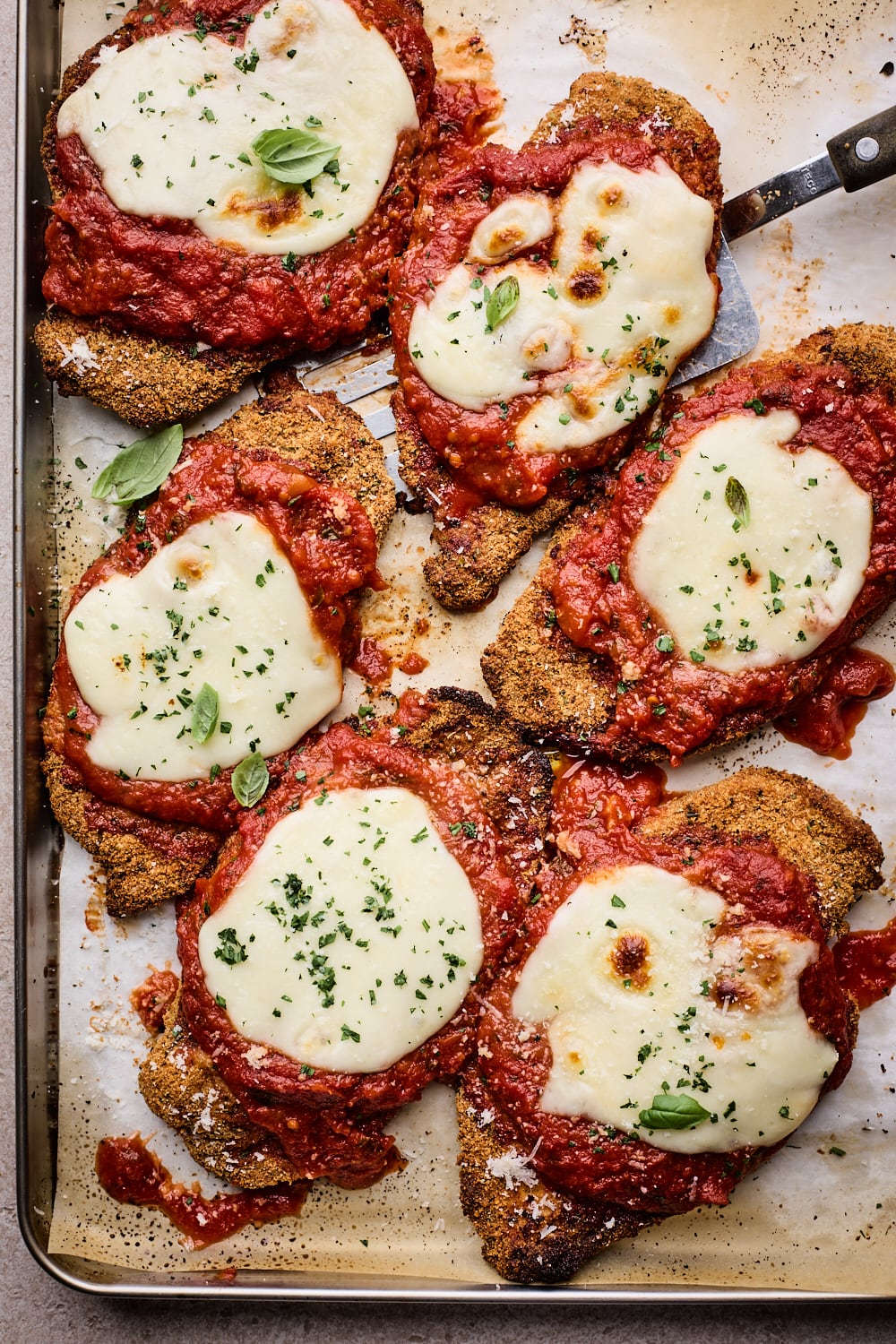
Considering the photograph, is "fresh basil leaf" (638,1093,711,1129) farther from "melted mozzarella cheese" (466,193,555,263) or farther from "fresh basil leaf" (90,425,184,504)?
"melted mozzarella cheese" (466,193,555,263)

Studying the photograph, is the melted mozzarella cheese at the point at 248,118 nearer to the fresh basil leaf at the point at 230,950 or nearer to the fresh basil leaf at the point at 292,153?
the fresh basil leaf at the point at 292,153

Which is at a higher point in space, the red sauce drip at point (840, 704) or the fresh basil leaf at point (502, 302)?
the fresh basil leaf at point (502, 302)

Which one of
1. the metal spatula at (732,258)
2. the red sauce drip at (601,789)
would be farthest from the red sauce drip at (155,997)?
the metal spatula at (732,258)

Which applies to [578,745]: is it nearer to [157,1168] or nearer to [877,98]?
[157,1168]

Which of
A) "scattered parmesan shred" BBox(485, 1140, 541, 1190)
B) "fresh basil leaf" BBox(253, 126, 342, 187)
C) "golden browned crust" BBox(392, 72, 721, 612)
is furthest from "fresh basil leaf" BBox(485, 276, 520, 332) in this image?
"scattered parmesan shred" BBox(485, 1140, 541, 1190)

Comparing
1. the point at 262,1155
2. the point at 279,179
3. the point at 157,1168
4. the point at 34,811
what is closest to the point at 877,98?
the point at 279,179

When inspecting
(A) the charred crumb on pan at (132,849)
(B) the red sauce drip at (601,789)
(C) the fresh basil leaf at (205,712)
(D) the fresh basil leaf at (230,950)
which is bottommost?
(B) the red sauce drip at (601,789)
